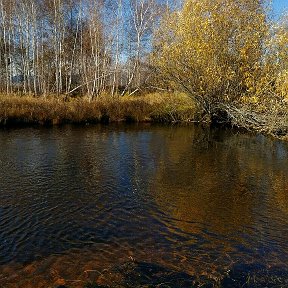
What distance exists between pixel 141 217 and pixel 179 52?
56.0ft

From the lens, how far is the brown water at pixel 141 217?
20.8ft

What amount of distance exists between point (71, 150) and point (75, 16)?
28.4 meters

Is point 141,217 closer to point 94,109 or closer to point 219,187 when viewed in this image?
point 219,187

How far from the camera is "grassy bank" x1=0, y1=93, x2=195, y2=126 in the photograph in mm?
25000

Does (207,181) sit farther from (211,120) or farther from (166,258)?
(211,120)

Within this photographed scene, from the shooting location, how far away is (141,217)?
29.5ft

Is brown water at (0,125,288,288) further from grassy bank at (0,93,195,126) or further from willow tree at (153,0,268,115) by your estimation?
grassy bank at (0,93,195,126)

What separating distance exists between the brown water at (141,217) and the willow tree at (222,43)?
765 centimetres

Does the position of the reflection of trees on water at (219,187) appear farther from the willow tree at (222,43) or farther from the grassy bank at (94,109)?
the grassy bank at (94,109)

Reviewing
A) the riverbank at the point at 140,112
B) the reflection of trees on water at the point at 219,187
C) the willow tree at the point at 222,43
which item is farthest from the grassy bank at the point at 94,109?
the reflection of trees on water at the point at 219,187

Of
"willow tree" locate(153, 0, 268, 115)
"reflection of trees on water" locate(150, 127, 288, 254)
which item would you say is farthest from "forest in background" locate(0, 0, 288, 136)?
"reflection of trees on water" locate(150, 127, 288, 254)

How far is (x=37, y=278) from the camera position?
6.05m

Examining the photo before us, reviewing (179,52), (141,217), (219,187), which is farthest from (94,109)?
(141,217)

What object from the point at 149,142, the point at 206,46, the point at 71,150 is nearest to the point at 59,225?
the point at 71,150
